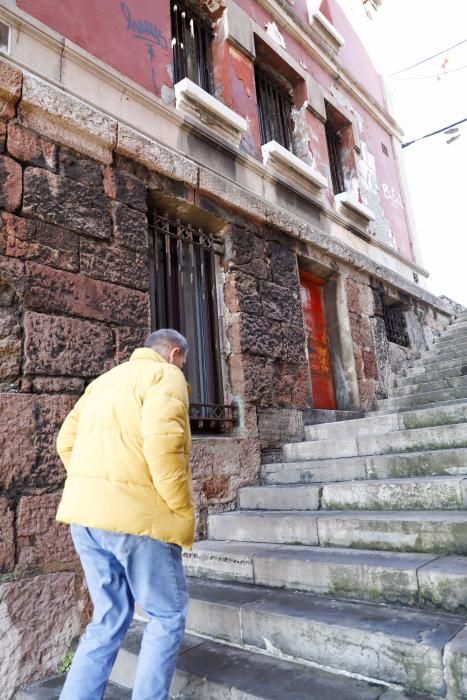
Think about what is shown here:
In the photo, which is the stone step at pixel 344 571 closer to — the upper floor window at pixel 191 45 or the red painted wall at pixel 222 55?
the red painted wall at pixel 222 55

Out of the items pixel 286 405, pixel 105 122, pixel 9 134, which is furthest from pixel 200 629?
pixel 105 122

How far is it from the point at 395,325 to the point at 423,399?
2.20 m

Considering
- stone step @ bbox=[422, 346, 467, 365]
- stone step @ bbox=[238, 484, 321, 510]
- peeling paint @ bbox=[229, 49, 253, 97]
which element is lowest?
stone step @ bbox=[238, 484, 321, 510]

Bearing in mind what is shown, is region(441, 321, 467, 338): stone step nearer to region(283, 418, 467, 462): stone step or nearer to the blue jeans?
region(283, 418, 467, 462): stone step

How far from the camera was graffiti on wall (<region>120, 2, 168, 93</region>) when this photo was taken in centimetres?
428

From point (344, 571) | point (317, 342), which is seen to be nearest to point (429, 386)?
point (317, 342)

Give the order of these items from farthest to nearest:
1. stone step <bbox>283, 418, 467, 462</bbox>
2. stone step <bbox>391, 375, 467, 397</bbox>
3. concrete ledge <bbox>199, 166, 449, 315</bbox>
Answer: stone step <bbox>391, 375, 467, 397</bbox>
concrete ledge <bbox>199, 166, 449, 315</bbox>
stone step <bbox>283, 418, 467, 462</bbox>

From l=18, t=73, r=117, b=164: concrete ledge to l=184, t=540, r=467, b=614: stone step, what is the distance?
291cm

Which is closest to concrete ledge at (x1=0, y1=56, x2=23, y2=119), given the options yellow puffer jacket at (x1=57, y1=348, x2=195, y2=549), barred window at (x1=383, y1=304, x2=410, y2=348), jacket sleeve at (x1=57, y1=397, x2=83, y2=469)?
jacket sleeve at (x1=57, y1=397, x2=83, y2=469)

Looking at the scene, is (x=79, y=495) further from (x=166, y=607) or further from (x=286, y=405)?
(x=286, y=405)

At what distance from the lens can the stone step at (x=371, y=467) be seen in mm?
3123

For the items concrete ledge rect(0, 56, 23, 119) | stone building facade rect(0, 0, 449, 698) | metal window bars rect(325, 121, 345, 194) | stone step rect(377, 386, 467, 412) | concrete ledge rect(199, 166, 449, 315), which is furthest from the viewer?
metal window bars rect(325, 121, 345, 194)

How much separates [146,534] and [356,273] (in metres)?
A: 5.27

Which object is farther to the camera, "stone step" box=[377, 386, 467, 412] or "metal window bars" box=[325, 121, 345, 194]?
"metal window bars" box=[325, 121, 345, 194]
